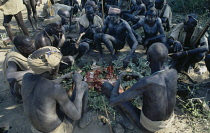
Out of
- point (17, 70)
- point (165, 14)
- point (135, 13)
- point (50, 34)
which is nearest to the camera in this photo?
point (17, 70)

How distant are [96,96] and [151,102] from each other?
5.41ft

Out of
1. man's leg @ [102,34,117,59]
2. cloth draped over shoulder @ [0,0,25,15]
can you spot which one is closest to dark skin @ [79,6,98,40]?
man's leg @ [102,34,117,59]

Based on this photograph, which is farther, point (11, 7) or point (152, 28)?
point (11, 7)

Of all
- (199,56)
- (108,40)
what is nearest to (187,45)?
(199,56)

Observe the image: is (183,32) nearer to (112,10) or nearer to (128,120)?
(112,10)

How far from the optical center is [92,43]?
5891 millimetres

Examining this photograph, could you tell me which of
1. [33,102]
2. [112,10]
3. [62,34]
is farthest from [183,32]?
[33,102]

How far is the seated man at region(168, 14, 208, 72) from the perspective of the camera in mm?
4406

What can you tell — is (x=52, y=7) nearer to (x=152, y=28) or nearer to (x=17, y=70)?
(x=152, y=28)

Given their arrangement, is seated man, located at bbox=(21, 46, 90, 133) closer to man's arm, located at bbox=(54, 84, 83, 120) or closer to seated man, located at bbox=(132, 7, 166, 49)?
man's arm, located at bbox=(54, 84, 83, 120)

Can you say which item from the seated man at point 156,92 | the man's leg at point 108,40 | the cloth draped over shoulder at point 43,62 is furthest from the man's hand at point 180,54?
the cloth draped over shoulder at point 43,62

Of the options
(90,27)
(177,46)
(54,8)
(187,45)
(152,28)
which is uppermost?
(54,8)

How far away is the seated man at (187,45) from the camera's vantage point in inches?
173

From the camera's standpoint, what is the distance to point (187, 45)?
4.91m
